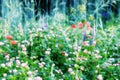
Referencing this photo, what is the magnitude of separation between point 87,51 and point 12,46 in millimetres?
A: 780

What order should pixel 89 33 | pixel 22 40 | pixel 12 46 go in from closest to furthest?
pixel 12 46, pixel 22 40, pixel 89 33

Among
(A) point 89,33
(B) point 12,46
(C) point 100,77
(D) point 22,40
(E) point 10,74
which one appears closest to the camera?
(E) point 10,74

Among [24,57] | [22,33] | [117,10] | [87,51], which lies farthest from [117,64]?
[117,10]

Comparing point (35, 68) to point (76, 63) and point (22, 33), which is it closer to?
point (76, 63)

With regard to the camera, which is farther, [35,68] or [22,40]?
[22,40]

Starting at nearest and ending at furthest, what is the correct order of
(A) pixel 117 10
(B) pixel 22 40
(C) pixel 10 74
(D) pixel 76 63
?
(C) pixel 10 74, (D) pixel 76 63, (B) pixel 22 40, (A) pixel 117 10

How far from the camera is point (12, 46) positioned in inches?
156

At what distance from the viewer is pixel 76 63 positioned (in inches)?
144

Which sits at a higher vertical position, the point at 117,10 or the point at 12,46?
the point at 12,46

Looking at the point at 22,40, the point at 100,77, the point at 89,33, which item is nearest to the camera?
the point at 100,77

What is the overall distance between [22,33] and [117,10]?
3.90 metres

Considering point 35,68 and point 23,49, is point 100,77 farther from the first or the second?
point 23,49

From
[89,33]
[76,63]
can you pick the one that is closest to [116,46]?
[89,33]

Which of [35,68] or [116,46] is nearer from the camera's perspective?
[35,68]
